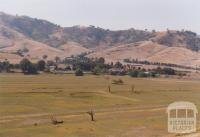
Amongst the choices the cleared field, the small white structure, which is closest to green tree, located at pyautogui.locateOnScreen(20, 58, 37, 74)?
the cleared field

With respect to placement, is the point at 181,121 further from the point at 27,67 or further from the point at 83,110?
the point at 27,67

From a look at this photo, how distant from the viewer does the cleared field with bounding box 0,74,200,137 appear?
52.8 meters

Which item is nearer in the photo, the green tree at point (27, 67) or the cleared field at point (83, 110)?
the cleared field at point (83, 110)

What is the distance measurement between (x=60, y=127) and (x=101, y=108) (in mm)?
20995

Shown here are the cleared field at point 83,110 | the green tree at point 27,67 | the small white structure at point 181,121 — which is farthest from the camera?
the green tree at point 27,67

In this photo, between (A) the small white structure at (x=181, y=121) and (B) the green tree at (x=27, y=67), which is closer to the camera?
(A) the small white structure at (x=181, y=121)

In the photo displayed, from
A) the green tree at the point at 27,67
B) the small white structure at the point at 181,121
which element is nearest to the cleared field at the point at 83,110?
the small white structure at the point at 181,121

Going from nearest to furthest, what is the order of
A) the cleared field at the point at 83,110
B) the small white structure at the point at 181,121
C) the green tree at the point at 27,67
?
the small white structure at the point at 181,121 < the cleared field at the point at 83,110 < the green tree at the point at 27,67

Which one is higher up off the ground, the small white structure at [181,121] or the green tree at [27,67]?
the green tree at [27,67]

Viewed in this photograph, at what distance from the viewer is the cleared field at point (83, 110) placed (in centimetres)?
5284

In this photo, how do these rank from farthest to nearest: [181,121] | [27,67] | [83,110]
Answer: [27,67] < [83,110] < [181,121]

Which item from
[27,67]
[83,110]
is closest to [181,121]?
[83,110]

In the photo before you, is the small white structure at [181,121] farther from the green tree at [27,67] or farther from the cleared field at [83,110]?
the green tree at [27,67]

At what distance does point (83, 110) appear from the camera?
70625mm
